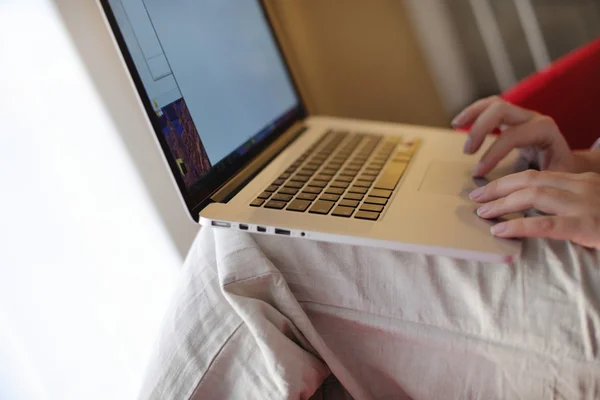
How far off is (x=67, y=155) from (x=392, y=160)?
1.37 ft

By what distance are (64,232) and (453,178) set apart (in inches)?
18.9

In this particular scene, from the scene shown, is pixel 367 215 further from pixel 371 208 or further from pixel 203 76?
pixel 203 76

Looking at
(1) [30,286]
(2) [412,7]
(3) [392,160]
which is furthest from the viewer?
(2) [412,7]

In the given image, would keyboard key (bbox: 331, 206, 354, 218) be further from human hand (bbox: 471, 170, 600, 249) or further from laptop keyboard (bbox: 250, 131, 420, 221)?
human hand (bbox: 471, 170, 600, 249)

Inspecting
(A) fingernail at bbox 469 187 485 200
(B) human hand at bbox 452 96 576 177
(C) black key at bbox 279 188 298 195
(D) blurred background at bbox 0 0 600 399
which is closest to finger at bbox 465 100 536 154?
(B) human hand at bbox 452 96 576 177

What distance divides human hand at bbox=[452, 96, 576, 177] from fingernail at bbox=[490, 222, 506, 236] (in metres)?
0.16

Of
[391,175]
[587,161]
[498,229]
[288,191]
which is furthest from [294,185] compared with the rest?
[587,161]

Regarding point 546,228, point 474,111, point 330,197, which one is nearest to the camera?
point 546,228

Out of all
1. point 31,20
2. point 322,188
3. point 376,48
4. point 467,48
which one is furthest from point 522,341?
point 467,48

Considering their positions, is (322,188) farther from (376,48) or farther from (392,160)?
(376,48)

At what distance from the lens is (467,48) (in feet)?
4.42

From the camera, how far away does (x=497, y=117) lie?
23.8 inches

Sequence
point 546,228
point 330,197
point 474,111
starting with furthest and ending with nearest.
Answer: point 474,111 < point 330,197 < point 546,228

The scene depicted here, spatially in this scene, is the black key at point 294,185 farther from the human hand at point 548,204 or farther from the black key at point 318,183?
the human hand at point 548,204
